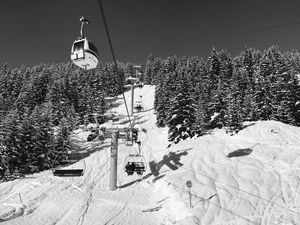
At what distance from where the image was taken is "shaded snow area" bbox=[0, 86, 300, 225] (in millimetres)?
12523

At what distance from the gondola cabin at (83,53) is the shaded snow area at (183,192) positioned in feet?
26.2

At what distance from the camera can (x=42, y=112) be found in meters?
36.0

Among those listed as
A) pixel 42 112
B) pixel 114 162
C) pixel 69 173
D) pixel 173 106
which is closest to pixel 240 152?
pixel 114 162

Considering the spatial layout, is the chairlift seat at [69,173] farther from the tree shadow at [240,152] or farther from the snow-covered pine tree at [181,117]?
the snow-covered pine tree at [181,117]

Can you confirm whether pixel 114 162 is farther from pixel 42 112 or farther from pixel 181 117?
pixel 42 112

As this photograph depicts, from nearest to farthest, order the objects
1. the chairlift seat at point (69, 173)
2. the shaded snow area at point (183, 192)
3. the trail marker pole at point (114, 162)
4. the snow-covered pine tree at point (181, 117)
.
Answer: the shaded snow area at point (183, 192) < the trail marker pole at point (114, 162) < the chairlift seat at point (69, 173) < the snow-covered pine tree at point (181, 117)

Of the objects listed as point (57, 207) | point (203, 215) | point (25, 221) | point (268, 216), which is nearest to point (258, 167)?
point (268, 216)

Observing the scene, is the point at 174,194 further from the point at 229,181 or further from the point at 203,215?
the point at 229,181

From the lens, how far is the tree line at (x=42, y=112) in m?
26.5

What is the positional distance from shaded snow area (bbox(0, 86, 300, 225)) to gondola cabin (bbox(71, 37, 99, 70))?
797 cm

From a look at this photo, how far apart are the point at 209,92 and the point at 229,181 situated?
48.0 m

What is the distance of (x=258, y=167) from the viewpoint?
18.4 m

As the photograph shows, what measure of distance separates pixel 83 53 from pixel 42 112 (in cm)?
3060

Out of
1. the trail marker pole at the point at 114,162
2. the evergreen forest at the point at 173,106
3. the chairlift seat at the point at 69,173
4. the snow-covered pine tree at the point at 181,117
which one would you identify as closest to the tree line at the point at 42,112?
the evergreen forest at the point at 173,106
